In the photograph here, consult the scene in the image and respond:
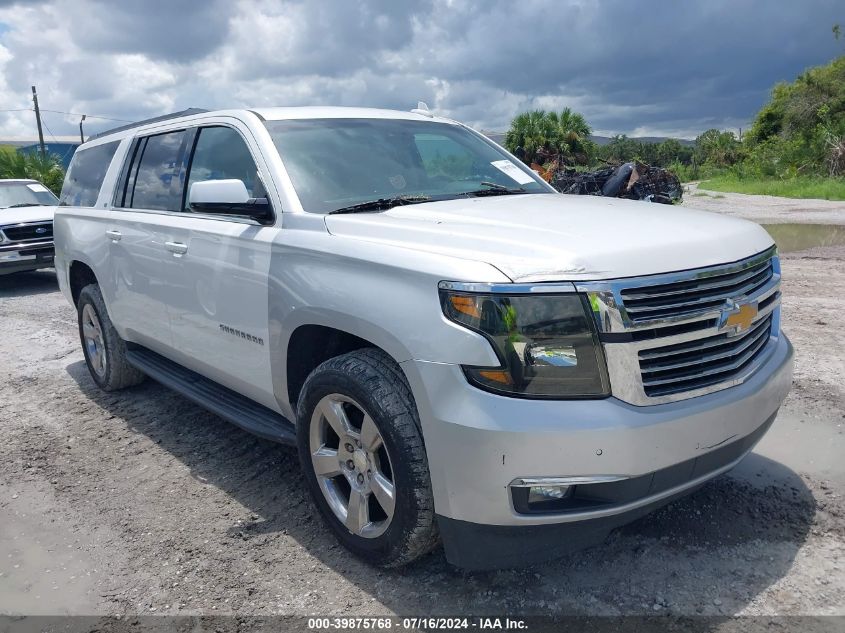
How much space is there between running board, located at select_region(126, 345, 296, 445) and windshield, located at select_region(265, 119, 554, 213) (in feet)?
3.55

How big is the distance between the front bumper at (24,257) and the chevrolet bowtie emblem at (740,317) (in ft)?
35.8

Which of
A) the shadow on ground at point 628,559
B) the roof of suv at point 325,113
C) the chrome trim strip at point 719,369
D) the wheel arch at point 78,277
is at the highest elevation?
the roof of suv at point 325,113

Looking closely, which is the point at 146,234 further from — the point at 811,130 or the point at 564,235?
the point at 811,130

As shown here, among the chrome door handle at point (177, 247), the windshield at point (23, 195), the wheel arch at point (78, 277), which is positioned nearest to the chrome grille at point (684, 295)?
the chrome door handle at point (177, 247)

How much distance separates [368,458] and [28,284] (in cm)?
1118

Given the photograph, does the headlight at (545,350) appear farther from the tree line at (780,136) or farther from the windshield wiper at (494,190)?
the tree line at (780,136)

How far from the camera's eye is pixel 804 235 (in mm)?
14898

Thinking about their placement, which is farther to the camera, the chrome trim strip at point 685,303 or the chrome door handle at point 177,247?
the chrome door handle at point 177,247

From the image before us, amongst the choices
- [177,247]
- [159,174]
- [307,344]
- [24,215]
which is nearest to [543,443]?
[307,344]

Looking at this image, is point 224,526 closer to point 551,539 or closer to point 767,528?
point 551,539

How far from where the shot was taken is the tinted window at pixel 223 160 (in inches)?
142

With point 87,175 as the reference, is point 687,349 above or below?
below

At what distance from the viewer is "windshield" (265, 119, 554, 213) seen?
343 cm

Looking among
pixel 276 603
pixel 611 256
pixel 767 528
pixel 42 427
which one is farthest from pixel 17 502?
pixel 767 528
